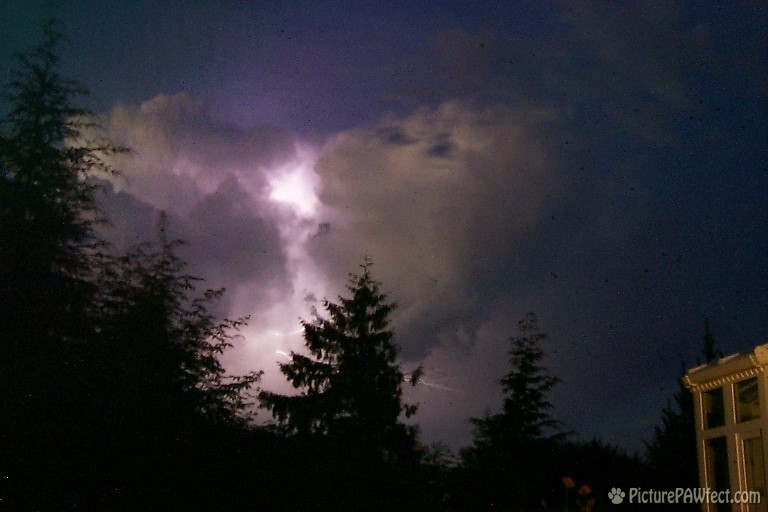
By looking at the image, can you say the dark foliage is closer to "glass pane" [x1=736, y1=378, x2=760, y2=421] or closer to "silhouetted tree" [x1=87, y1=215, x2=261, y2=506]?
"silhouetted tree" [x1=87, y1=215, x2=261, y2=506]

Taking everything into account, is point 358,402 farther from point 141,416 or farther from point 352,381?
point 141,416

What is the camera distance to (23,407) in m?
12.3

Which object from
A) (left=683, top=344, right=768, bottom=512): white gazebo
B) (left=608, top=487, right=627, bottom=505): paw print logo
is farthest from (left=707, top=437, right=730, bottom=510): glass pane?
(left=608, top=487, right=627, bottom=505): paw print logo

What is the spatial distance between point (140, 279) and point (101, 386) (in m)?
3.50

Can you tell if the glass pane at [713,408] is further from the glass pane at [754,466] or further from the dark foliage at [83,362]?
the dark foliage at [83,362]

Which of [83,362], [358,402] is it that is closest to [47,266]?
[83,362]

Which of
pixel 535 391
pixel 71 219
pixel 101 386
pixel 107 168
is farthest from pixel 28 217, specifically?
pixel 535 391

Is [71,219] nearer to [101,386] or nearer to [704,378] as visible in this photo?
[101,386]

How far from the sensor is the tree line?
12523 mm

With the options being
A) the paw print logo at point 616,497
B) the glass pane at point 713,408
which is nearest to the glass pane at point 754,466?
the glass pane at point 713,408

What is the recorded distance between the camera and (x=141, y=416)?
13.1 metres

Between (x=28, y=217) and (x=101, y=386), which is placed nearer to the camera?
(x=101, y=386)

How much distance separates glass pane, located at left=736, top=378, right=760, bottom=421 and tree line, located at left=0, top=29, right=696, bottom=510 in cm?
418

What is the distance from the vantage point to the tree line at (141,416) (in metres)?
12.5
